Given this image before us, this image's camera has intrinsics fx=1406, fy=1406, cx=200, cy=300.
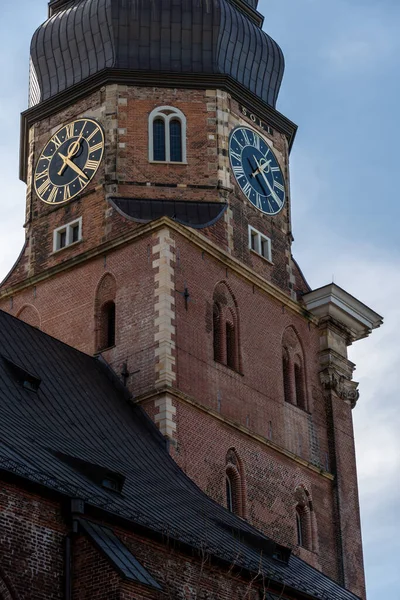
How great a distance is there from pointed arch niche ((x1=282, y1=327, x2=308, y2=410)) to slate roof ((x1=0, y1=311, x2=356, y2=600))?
218 inches

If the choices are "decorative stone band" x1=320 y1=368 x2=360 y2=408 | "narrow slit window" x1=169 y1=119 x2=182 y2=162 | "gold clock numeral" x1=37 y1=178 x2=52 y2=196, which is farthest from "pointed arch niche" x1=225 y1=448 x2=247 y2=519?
"gold clock numeral" x1=37 y1=178 x2=52 y2=196

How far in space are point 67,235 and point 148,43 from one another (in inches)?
236

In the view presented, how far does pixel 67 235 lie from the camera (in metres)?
37.2

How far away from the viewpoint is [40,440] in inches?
1069

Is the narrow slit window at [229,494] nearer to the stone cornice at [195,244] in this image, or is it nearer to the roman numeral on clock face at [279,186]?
the stone cornice at [195,244]

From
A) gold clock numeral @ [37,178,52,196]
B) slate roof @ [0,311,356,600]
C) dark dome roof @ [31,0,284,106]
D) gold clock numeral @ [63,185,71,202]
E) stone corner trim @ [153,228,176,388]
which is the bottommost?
slate roof @ [0,311,356,600]

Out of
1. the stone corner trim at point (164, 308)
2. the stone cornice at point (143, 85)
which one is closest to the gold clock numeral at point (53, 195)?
the stone cornice at point (143, 85)

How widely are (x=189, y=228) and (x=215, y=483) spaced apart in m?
6.59

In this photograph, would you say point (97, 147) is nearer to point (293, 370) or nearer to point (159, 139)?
point (159, 139)

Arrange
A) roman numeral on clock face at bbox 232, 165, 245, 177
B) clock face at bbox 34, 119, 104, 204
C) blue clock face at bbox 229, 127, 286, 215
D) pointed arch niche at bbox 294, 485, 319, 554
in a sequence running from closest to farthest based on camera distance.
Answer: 1. pointed arch niche at bbox 294, 485, 319, 554
2. clock face at bbox 34, 119, 104, 204
3. roman numeral on clock face at bbox 232, 165, 245, 177
4. blue clock face at bbox 229, 127, 286, 215

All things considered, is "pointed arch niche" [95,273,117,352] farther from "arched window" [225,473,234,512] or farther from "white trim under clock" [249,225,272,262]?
"arched window" [225,473,234,512]

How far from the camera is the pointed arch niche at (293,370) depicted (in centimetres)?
3706

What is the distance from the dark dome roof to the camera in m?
38.8

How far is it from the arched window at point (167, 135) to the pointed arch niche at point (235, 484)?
27.8 ft
